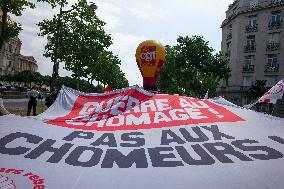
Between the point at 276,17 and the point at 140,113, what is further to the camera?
the point at 276,17

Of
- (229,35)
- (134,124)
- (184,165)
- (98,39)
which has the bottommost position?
(184,165)

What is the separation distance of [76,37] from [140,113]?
26195mm

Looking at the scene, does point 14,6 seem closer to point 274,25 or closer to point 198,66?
point 198,66

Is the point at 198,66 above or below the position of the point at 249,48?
below

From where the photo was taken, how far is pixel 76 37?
102 ft

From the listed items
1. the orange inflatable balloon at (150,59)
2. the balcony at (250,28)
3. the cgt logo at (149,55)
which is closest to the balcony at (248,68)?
the balcony at (250,28)

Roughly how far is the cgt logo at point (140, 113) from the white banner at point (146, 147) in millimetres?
16

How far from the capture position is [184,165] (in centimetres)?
460

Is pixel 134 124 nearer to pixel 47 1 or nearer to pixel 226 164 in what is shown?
pixel 226 164

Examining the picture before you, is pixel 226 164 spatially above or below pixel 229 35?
below

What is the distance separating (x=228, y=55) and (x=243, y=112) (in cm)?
5414

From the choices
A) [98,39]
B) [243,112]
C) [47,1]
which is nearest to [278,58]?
[98,39]

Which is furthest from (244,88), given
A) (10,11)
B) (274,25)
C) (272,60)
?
(10,11)

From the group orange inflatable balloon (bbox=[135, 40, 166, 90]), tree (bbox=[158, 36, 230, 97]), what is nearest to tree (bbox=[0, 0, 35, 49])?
orange inflatable balloon (bbox=[135, 40, 166, 90])
